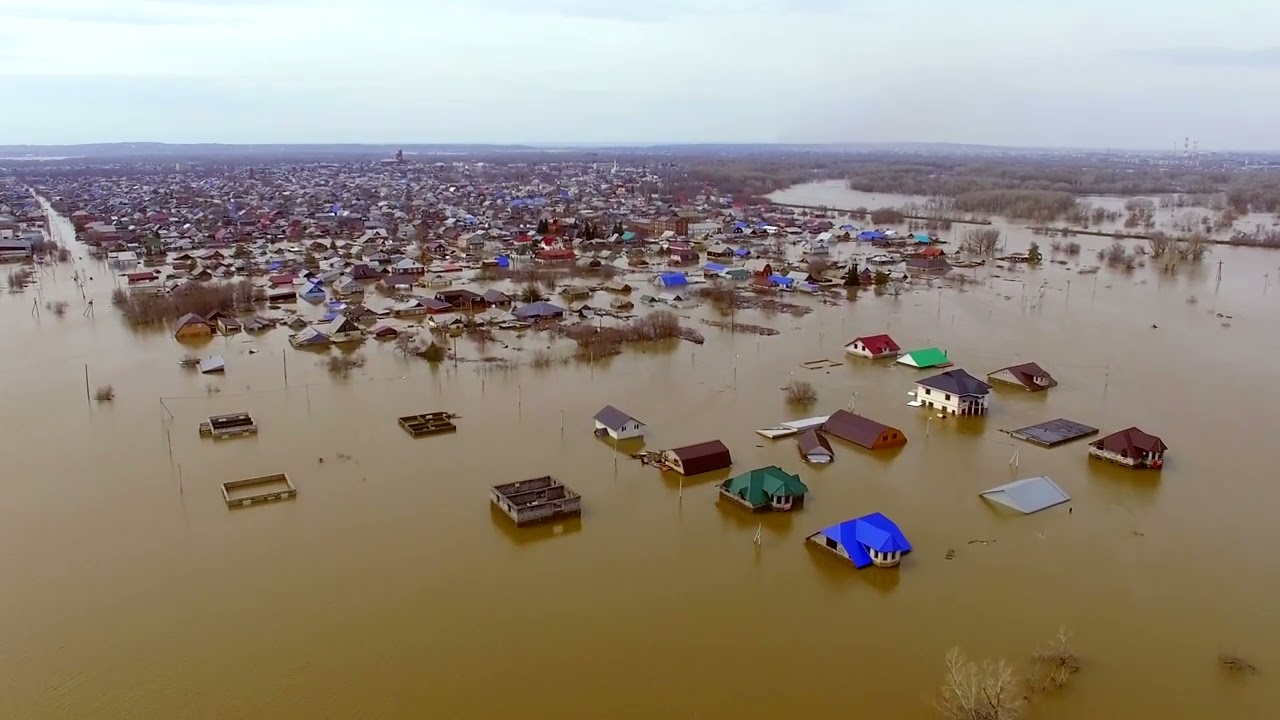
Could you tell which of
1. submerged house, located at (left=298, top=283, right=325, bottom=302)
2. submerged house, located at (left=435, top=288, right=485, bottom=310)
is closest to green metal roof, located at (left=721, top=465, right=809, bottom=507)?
submerged house, located at (left=435, top=288, right=485, bottom=310)

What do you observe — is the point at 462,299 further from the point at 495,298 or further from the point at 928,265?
the point at 928,265

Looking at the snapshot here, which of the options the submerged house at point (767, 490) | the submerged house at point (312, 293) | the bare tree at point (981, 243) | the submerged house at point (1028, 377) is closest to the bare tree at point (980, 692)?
the submerged house at point (767, 490)

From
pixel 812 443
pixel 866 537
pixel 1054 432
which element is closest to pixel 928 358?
pixel 1054 432

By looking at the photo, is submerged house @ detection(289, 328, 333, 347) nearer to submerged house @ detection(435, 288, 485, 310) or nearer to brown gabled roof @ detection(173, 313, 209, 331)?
brown gabled roof @ detection(173, 313, 209, 331)

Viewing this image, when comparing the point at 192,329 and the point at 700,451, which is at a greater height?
the point at 192,329

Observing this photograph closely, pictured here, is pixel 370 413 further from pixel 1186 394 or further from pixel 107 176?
pixel 107 176

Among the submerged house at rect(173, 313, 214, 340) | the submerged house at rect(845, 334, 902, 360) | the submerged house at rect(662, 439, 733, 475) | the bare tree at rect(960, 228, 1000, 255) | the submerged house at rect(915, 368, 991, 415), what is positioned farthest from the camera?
the bare tree at rect(960, 228, 1000, 255)

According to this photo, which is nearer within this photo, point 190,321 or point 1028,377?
point 1028,377

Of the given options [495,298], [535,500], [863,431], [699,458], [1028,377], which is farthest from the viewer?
[495,298]
